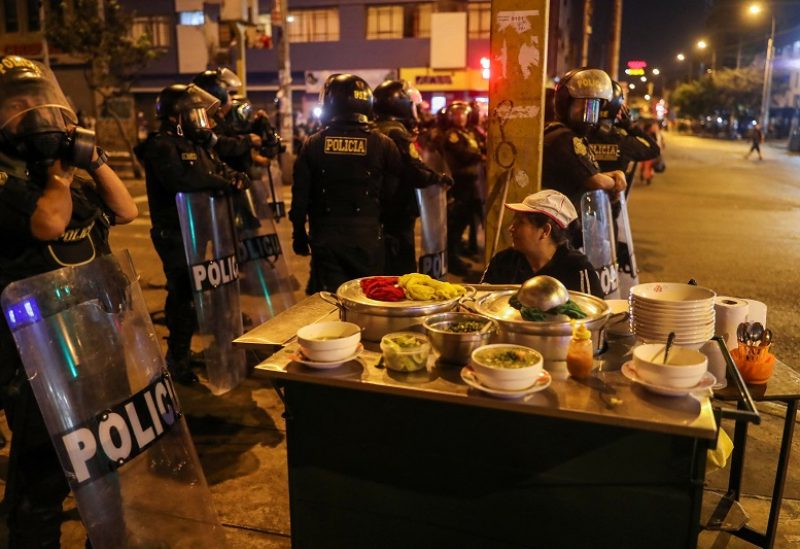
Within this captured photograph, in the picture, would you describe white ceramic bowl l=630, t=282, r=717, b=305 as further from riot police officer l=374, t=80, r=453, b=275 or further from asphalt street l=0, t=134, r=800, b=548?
riot police officer l=374, t=80, r=453, b=275

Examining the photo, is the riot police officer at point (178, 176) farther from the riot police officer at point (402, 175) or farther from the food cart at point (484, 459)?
the food cart at point (484, 459)

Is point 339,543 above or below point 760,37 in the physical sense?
below

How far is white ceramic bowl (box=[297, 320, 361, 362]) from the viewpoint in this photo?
2.43 meters

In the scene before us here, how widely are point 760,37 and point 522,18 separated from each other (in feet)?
257

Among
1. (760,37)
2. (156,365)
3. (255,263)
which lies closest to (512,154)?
(255,263)

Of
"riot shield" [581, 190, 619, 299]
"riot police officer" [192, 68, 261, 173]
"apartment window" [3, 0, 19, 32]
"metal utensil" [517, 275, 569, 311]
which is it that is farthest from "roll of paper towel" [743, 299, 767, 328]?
"apartment window" [3, 0, 19, 32]

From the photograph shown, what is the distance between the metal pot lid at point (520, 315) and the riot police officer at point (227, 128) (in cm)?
392

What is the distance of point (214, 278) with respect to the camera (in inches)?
204

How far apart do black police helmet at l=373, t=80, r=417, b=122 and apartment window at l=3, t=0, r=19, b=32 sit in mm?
30933

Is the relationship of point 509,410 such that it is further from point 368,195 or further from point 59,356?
point 368,195

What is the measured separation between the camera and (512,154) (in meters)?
5.39

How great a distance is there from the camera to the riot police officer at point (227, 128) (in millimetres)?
6238

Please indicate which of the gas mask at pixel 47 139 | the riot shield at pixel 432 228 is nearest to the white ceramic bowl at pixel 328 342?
the gas mask at pixel 47 139

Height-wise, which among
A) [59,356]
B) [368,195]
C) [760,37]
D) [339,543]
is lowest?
[339,543]
